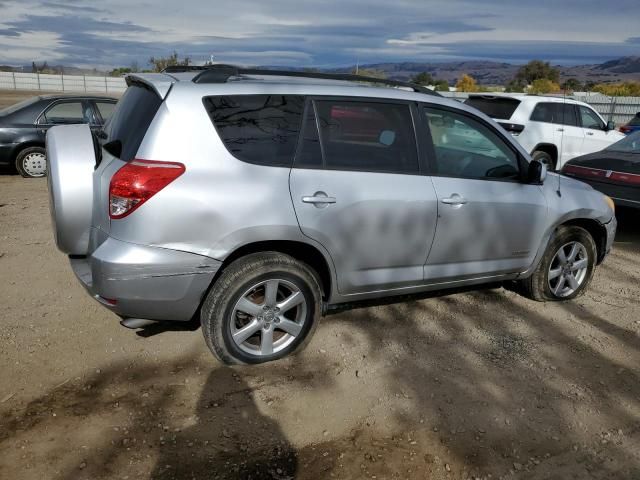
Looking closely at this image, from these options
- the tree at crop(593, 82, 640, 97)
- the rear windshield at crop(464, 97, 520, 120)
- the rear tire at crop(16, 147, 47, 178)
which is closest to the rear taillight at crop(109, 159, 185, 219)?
the rear tire at crop(16, 147, 47, 178)

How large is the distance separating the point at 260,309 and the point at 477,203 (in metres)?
1.73

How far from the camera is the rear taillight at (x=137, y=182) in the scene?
3049 millimetres

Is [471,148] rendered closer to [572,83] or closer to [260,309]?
[260,309]

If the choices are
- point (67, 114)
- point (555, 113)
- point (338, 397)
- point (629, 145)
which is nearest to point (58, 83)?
point (67, 114)

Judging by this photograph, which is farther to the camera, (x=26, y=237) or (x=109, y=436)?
(x=26, y=237)

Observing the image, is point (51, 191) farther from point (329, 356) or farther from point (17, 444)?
point (329, 356)

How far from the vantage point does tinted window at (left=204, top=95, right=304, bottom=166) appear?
3303 millimetres

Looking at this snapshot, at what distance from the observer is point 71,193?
3365mm

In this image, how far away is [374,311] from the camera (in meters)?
4.55

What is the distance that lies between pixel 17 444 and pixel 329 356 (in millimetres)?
1892

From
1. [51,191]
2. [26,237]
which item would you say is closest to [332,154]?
[51,191]

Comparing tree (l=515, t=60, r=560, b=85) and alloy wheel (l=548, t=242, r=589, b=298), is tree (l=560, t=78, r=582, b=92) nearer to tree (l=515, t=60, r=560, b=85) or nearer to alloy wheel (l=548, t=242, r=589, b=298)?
tree (l=515, t=60, r=560, b=85)

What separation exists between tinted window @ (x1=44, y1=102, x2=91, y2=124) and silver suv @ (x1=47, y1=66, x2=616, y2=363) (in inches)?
255

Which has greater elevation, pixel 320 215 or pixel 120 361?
pixel 320 215
